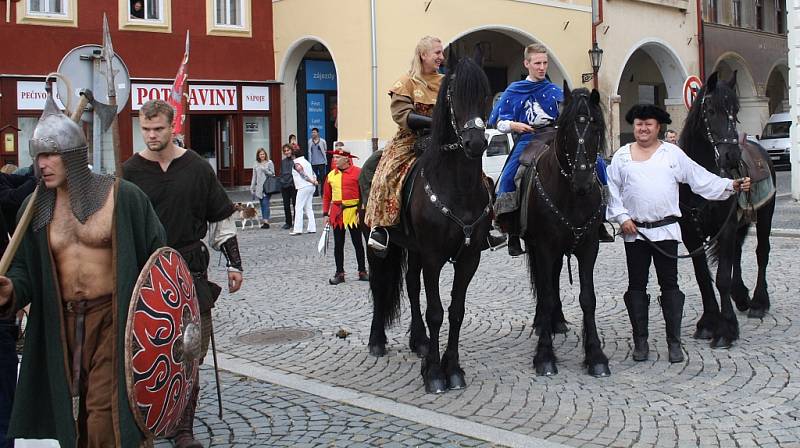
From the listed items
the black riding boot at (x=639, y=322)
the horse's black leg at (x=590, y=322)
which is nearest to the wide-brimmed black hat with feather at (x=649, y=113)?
the horse's black leg at (x=590, y=322)

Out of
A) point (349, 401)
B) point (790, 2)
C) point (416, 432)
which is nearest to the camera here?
point (416, 432)

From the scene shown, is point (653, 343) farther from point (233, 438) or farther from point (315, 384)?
point (233, 438)

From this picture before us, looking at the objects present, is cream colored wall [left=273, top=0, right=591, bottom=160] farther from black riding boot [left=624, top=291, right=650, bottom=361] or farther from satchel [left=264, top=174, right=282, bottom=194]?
black riding boot [left=624, top=291, right=650, bottom=361]

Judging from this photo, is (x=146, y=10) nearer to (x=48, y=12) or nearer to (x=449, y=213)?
(x=48, y=12)

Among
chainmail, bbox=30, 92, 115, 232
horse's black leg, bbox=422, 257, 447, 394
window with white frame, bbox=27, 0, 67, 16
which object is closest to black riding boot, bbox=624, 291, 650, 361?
horse's black leg, bbox=422, 257, 447, 394

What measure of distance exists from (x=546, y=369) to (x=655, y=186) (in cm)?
165

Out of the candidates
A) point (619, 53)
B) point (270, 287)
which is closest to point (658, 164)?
point (270, 287)

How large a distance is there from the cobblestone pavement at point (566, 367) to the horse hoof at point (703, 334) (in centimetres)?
16

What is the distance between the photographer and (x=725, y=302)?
7.68m

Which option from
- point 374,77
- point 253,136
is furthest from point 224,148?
point 374,77

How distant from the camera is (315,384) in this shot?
22.5 ft

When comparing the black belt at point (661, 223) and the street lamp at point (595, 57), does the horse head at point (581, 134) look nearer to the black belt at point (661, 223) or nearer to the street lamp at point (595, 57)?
the black belt at point (661, 223)

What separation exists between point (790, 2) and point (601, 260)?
1213 centimetres

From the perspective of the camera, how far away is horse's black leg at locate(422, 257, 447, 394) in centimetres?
658
